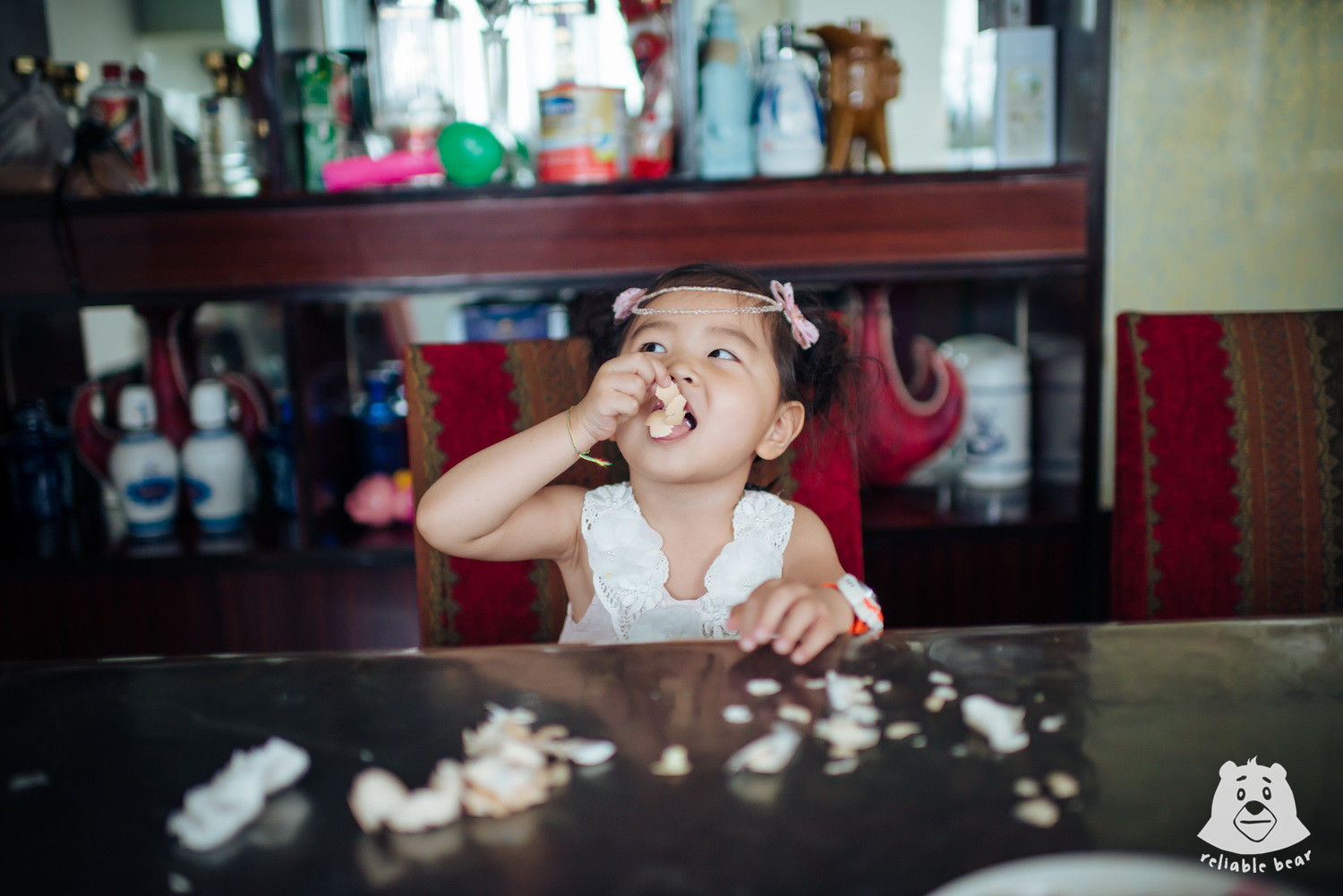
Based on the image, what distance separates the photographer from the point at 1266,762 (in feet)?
1.91

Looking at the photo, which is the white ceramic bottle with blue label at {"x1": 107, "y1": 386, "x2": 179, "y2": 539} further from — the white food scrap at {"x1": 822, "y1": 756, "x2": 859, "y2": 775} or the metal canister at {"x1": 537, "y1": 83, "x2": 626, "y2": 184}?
the white food scrap at {"x1": 822, "y1": 756, "x2": 859, "y2": 775}

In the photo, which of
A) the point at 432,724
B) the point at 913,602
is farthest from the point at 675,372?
the point at 913,602

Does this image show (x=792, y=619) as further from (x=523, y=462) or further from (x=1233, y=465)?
(x=1233, y=465)

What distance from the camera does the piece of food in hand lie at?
3.06ft

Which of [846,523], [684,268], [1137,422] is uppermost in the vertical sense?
[684,268]

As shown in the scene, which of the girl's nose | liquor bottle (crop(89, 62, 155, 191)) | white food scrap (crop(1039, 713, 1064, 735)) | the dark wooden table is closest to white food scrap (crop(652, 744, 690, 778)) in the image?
the dark wooden table

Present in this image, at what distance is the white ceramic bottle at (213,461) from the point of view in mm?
1993

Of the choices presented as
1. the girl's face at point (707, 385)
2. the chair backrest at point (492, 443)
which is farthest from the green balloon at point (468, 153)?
the girl's face at point (707, 385)

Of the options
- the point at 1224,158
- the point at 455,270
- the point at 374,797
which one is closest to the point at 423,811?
the point at 374,797

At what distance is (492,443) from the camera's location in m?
1.14

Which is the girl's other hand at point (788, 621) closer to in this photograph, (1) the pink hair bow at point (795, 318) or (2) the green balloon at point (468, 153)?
(1) the pink hair bow at point (795, 318)

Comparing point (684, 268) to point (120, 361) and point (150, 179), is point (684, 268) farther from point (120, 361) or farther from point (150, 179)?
point (120, 361)

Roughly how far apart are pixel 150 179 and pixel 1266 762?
2.12 meters

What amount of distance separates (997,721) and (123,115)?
6.62 feet
